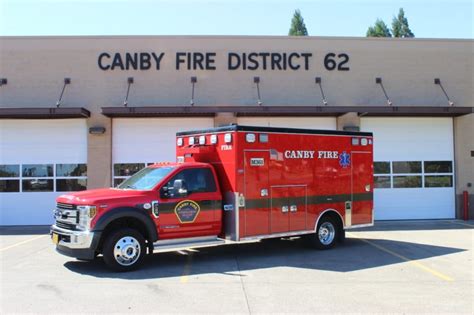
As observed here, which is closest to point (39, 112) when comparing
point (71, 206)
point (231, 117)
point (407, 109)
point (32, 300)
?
point (231, 117)

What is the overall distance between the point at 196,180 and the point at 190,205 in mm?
568

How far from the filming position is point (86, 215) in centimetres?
855

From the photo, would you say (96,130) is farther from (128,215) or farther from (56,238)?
(128,215)

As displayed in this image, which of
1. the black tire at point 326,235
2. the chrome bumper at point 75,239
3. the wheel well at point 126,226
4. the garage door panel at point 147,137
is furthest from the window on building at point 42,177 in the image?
the black tire at point 326,235

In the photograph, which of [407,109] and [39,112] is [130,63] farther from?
[407,109]

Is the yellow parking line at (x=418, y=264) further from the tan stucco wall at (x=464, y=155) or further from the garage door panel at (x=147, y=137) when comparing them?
the garage door panel at (x=147, y=137)

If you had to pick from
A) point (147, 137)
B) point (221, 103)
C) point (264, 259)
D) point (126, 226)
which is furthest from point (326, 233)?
point (147, 137)

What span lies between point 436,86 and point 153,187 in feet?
43.5

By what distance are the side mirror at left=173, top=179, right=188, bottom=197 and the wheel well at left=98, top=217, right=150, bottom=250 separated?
915 mm

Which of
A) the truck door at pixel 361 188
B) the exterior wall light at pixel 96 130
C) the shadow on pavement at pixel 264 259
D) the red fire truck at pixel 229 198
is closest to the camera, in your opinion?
the red fire truck at pixel 229 198

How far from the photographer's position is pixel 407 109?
16.7 metres

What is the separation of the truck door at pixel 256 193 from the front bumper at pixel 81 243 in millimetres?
3050

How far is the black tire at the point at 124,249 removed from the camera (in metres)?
8.60

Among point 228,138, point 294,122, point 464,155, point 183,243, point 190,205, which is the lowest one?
point 183,243
